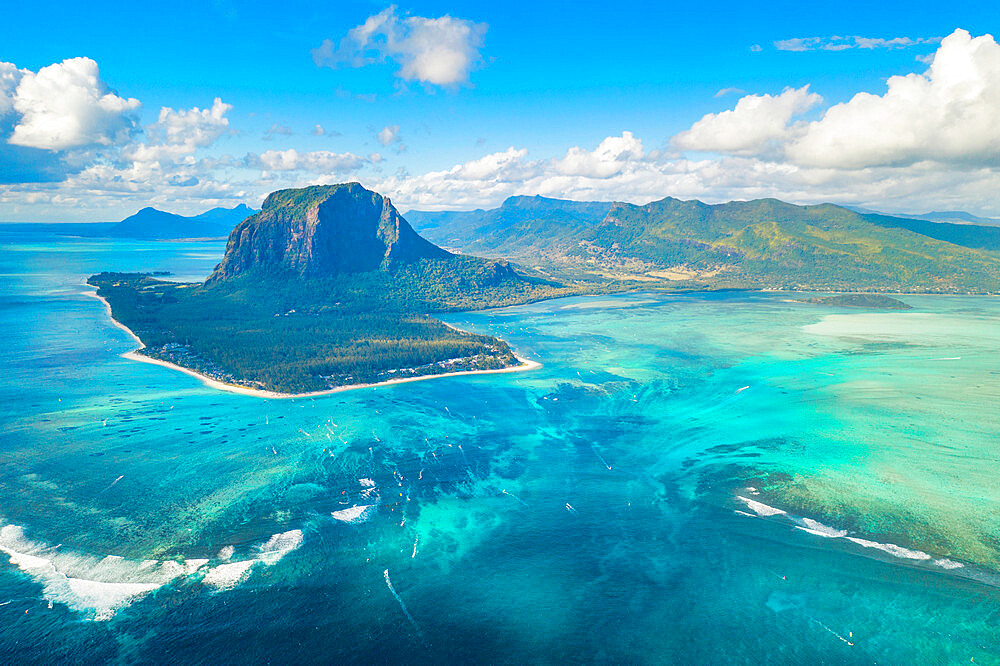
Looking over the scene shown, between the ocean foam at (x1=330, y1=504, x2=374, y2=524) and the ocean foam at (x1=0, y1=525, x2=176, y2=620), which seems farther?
the ocean foam at (x1=330, y1=504, x2=374, y2=524)

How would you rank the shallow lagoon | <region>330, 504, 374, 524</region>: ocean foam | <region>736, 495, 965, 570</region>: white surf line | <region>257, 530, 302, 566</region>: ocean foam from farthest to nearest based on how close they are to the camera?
<region>330, 504, 374, 524</region>: ocean foam, <region>736, 495, 965, 570</region>: white surf line, <region>257, 530, 302, 566</region>: ocean foam, the shallow lagoon

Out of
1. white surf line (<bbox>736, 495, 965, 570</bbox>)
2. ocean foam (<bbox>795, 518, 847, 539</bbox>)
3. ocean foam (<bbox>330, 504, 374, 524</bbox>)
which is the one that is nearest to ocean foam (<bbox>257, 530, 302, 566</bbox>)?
ocean foam (<bbox>330, 504, 374, 524</bbox>)

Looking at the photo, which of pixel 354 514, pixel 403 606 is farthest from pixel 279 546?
pixel 403 606

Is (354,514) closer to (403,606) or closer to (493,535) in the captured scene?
(493,535)

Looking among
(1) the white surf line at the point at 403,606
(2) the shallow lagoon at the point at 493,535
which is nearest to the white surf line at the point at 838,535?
(2) the shallow lagoon at the point at 493,535

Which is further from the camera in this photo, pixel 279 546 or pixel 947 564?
pixel 279 546

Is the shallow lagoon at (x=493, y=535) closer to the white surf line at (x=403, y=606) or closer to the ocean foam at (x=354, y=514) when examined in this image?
the white surf line at (x=403, y=606)

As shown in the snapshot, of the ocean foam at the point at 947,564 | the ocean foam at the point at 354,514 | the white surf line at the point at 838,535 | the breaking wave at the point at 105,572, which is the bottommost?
the ocean foam at the point at 947,564

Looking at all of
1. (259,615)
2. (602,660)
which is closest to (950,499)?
(602,660)

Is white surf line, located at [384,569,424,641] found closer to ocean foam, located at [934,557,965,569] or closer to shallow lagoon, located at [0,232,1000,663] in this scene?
shallow lagoon, located at [0,232,1000,663]
